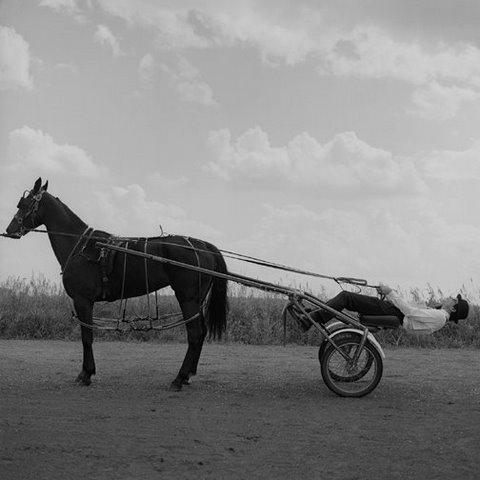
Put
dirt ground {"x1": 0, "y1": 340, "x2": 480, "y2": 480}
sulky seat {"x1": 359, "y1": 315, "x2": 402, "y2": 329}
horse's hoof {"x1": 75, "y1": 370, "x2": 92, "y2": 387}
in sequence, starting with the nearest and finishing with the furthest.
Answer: dirt ground {"x1": 0, "y1": 340, "x2": 480, "y2": 480}, sulky seat {"x1": 359, "y1": 315, "x2": 402, "y2": 329}, horse's hoof {"x1": 75, "y1": 370, "x2": 92, "y2": 387}

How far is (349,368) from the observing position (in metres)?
7.84

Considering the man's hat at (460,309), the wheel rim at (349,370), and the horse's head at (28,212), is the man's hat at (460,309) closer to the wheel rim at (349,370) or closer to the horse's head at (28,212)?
the wheel rim at (349,370)

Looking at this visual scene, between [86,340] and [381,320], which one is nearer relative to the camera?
[381,320]

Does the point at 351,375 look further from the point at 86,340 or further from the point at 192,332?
the point at 86,340

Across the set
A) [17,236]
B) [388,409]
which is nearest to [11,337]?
[17,236]

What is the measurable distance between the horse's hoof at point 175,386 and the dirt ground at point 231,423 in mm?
82

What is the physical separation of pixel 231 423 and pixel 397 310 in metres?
2.46

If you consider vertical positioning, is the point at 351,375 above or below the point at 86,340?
below

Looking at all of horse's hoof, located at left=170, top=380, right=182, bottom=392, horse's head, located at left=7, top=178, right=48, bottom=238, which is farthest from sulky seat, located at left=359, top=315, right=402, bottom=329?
horse's head, located at left=7, top=178, right=48, bottom=238

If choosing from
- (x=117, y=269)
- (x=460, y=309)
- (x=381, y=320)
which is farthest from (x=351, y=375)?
(x=117, y=269)

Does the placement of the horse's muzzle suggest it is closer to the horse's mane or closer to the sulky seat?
the horse's mane

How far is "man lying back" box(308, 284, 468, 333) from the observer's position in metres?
7.84

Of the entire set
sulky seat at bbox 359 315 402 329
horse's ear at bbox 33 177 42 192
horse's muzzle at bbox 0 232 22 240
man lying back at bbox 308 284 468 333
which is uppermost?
horse's ear at bbox 33 177 42 192

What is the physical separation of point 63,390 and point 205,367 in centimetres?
234
